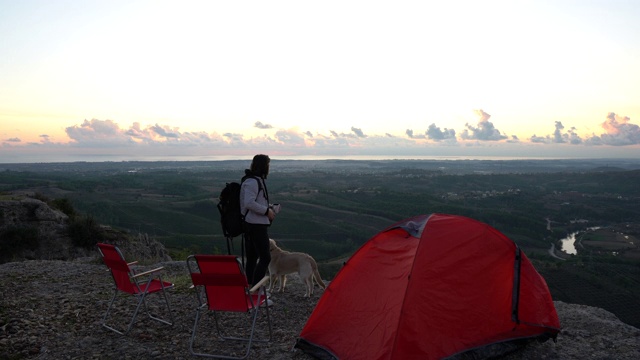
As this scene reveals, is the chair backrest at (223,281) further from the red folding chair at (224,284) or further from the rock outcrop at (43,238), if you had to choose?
the rock outcrop at (43,238)

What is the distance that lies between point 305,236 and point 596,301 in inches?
1511

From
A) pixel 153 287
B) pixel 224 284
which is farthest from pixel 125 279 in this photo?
pixel 224 284

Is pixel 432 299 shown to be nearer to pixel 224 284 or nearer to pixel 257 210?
pixel 224 284

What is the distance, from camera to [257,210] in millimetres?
6883

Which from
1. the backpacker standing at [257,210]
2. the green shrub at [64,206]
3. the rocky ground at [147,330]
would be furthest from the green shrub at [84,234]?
the backpacker standing at [257,210]

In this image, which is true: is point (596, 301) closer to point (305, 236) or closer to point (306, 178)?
point (305, 236)

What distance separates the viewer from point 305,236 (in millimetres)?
60531

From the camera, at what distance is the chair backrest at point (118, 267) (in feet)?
21.0

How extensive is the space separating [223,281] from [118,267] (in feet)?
6.56

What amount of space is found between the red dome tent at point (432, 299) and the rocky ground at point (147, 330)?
16.6 inches

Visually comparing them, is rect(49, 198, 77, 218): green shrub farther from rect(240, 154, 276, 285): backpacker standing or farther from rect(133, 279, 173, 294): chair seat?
rect(240, 154, 276, 285): backpacker standing

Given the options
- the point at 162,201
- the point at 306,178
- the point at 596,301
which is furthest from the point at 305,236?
the point at 306,178

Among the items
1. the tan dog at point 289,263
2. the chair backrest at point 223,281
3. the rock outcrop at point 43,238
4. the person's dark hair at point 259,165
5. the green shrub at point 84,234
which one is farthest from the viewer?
the green shrub at point 84,234

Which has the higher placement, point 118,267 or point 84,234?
point 118,267
